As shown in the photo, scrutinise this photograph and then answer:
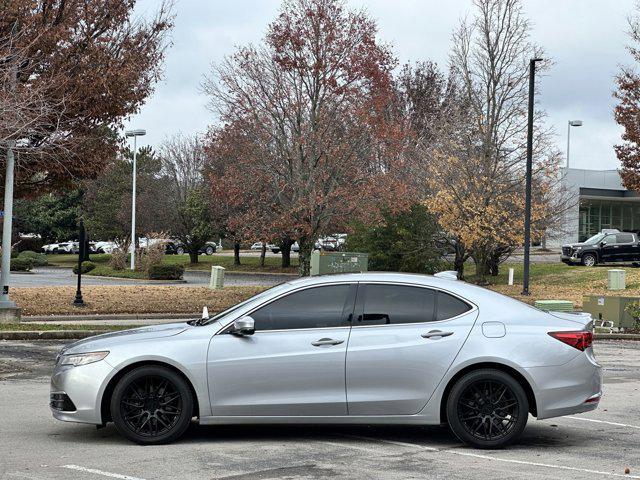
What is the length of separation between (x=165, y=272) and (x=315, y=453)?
3555 centimetres

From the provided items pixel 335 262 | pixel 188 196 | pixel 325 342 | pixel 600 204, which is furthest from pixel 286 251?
pixel 325 342

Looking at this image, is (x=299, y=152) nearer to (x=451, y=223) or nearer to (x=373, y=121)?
(x=373, y=121)

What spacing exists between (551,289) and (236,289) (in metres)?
11.9

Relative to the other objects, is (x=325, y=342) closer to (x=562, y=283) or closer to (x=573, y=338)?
(x=573, y=338)

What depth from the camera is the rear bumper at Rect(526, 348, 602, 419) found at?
8164 millimetres

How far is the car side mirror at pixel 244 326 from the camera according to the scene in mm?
8125

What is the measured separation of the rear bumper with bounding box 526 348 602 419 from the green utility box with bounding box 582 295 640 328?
1475 cm

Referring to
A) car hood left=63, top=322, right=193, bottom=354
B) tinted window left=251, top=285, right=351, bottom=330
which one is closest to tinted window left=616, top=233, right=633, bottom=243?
tinted window left=251, top=285, right=351, bottom=330

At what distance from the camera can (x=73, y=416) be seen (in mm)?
8172

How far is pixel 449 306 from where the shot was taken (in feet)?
27.6

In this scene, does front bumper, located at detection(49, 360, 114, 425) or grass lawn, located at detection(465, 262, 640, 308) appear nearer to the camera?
front bumper, located at detection(49, 360, 114, 425)

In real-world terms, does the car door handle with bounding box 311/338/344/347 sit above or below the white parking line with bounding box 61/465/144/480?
above

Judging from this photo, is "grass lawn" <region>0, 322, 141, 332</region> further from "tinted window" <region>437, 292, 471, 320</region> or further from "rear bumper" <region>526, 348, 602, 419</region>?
"rear bumper" <region>526, 348, 602, 419</region>

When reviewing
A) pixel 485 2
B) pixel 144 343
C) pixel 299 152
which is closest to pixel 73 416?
pixel 144 343
